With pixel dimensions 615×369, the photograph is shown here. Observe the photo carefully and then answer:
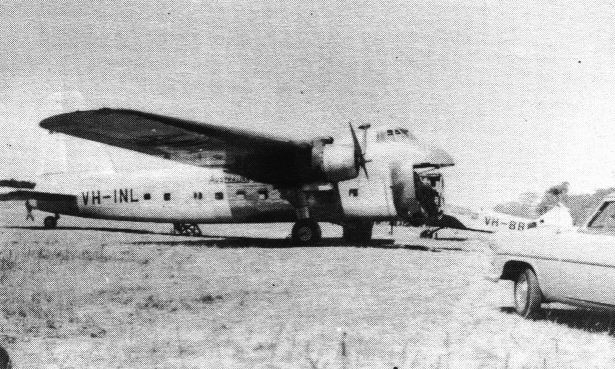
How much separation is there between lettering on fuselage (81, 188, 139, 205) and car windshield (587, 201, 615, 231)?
15983mm

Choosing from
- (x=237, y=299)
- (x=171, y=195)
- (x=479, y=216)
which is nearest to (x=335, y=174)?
(x=171, y=195)

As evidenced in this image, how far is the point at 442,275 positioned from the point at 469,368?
19.8 feet

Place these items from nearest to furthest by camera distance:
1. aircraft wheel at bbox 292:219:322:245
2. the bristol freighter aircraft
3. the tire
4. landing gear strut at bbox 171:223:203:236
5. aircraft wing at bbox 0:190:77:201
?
the tire < the bristol freighter aircraft < aircraft wheel at bbox 292:219:322:245 < aircraft wing at bbox 0:190:77:201 < landing gear strut at bbox 171:223:203:236

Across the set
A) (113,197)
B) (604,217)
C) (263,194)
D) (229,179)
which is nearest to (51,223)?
(113,197)

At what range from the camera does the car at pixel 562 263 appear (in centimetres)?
565

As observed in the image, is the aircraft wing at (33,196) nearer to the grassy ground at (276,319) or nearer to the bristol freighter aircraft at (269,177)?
the bristol freighter aircraft at (269,177)

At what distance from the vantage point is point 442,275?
10477 mm

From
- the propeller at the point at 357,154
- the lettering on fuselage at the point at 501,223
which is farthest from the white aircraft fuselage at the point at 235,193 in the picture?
the lettering on fuselage at the point at 501,223

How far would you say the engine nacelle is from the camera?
15.1 m

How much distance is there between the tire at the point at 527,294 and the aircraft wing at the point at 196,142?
338 inches

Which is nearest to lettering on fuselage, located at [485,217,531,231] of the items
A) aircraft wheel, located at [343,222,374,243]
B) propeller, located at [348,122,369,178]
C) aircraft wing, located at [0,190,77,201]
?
aircraft wheel, located at [343,222,374,243]

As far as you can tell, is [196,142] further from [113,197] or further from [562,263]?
[562,263]

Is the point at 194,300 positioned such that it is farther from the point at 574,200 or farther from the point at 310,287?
the point at 574,200

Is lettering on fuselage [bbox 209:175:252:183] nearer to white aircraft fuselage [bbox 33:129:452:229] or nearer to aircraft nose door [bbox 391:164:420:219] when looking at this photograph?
white aircraft fuselage [bbox 33:129:452:229]
